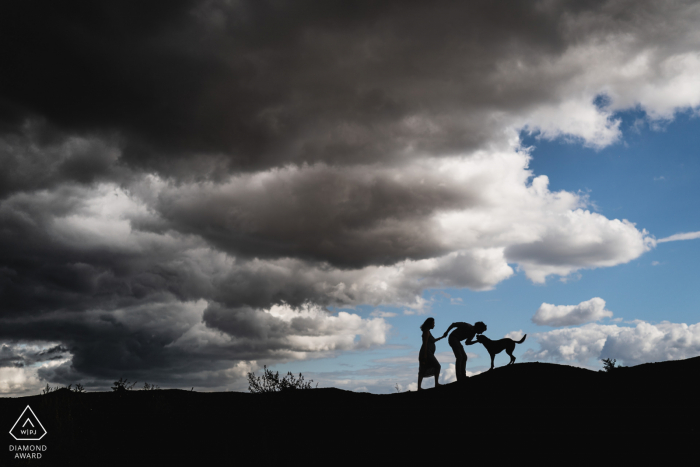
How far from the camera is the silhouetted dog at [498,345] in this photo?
16.2 m

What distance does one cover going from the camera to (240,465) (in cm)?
1095

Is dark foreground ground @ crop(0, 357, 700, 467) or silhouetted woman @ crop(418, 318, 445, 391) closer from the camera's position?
dark foreground ground @ crop(0, 357, 700, 467)

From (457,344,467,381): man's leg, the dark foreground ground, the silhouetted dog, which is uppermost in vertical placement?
the silhouetted dog

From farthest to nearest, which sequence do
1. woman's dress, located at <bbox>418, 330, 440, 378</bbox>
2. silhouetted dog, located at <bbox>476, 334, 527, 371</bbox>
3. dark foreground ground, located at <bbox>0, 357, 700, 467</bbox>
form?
silhouetted dog, located at <bbox>476, 334, 527, 371</bbox>, woman's dress, located at <bbox>418, 330, 440, 378</bbox>, dark foreground ground, located at <bbox>0, 357, 700, 467</bbox>

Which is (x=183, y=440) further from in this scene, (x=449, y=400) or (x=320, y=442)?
Answer: (x=449, y=400)

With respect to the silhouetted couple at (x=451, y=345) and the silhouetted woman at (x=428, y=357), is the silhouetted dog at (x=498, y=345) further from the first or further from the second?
the silhouetted woman at (x=428, y=357)

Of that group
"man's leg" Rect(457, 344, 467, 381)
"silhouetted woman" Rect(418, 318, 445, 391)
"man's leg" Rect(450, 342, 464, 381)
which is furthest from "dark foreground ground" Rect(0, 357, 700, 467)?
"silhouetted woman" Rect(418, 318, 445, 391)

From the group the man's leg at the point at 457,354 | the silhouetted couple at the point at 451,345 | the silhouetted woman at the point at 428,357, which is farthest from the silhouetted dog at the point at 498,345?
the silhouetted woman at the point at 428,357

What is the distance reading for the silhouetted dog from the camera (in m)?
16.2

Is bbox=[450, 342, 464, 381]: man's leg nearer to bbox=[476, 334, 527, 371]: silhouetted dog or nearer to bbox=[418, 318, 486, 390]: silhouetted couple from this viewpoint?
bbox=[418, 318, 486, 390]: silhouetted couple

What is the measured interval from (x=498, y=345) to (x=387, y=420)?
18.5 feet

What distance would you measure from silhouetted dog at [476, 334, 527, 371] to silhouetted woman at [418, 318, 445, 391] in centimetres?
181

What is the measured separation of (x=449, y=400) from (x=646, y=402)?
5.15 meters

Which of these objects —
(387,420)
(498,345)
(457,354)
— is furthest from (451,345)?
(387,420)
